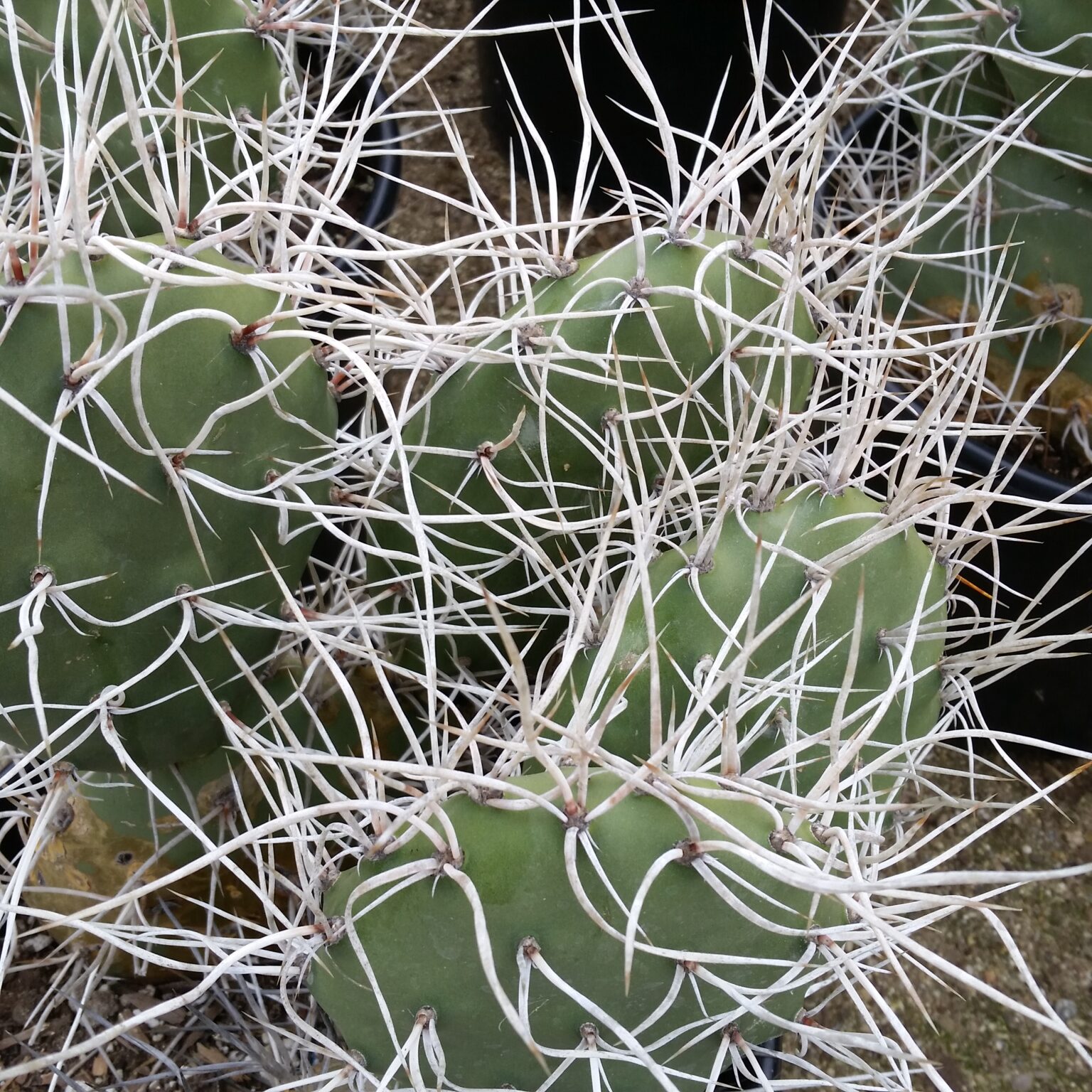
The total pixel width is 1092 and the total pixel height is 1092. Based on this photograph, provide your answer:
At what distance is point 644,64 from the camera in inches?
57.1

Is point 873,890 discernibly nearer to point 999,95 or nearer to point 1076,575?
point 1076,575

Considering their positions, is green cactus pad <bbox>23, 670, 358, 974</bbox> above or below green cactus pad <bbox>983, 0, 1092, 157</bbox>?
below

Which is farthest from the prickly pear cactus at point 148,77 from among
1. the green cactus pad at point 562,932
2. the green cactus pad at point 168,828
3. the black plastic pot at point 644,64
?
the black plastic pot at point 644,64

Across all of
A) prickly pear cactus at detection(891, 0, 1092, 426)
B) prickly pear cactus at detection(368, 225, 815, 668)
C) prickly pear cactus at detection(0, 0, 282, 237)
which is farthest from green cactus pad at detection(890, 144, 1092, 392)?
prickly pear cactus at detection(0, 0, 282, 237)

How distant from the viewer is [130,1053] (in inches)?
31.4

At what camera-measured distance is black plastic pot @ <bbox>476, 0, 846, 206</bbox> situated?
1386 millimetres

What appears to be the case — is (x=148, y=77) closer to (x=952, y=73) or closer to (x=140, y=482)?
(x=140, y=482)

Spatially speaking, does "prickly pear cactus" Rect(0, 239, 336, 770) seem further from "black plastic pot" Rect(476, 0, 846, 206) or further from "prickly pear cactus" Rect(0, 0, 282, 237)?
"black plastic pot" Rect(476, 0, 846, 206)

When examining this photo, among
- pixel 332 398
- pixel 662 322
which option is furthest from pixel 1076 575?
pixel 332 398

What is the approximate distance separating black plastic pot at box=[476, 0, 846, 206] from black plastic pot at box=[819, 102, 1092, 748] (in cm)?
26

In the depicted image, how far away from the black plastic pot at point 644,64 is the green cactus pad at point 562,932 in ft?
3.48

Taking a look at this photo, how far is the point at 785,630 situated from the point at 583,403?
0.17m

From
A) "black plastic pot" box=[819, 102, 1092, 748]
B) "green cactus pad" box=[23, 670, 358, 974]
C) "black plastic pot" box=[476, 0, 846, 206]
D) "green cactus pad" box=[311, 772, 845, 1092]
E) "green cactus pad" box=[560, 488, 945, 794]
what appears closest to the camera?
"green cactus pad" box=[311, 772, 845, 1092]

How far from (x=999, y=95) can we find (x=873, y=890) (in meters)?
0.81
